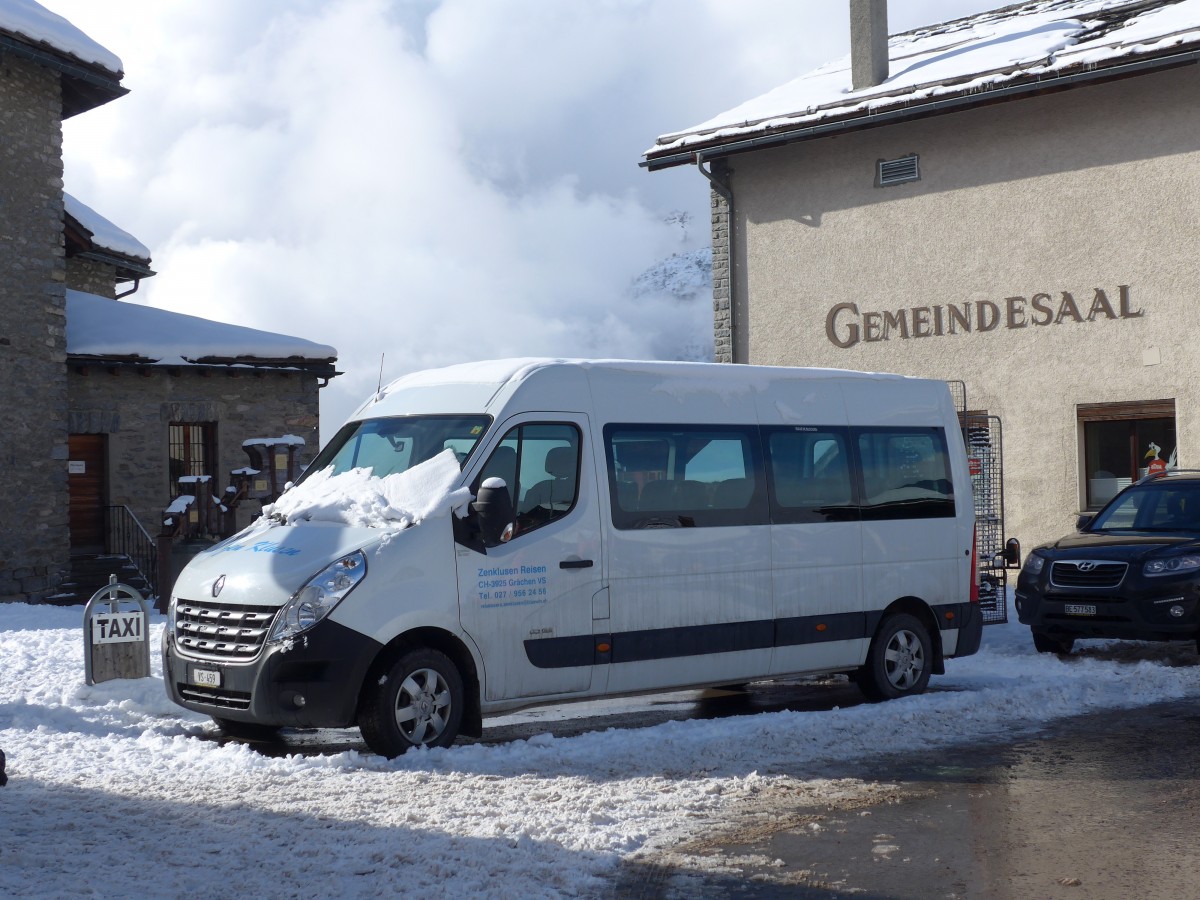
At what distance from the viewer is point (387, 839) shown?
6117mm

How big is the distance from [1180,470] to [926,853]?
31.4ft

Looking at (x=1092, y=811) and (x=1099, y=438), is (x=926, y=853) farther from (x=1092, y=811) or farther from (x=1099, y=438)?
(x=1099, y=438)

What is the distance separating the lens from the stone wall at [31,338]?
20188mm

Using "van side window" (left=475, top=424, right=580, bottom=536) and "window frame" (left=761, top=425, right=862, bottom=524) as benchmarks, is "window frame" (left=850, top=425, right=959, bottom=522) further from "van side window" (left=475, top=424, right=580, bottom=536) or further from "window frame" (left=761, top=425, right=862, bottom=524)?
"van side window" (left=475, top=424, right=580, bottom=536)

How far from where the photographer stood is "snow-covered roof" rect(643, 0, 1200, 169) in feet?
59.5

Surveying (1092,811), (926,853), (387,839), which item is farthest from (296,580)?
(1092,811)

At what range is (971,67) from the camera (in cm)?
2008

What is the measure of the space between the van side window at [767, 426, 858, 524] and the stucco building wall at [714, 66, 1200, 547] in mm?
9549

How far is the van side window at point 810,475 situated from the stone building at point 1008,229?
956cm

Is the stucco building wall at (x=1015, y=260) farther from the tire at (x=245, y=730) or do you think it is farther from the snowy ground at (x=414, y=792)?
the tire at (x=245, y=730)

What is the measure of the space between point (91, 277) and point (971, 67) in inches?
692

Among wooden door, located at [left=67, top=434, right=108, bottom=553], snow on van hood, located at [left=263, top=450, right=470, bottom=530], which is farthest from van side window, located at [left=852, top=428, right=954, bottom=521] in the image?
wooden door, located at [left=67, top=434, right=108, bottom=553]

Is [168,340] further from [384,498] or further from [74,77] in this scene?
[384,498]

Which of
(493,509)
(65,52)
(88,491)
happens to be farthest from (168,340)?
(493,509)
